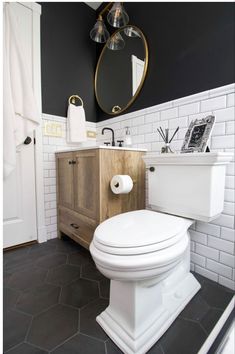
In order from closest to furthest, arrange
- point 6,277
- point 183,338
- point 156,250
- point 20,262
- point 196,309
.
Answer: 1. point 156,250
2. point 183,338
3. point 196,309
4. point 6,277
5. point 20,262

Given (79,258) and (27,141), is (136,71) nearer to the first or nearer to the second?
(27,141)

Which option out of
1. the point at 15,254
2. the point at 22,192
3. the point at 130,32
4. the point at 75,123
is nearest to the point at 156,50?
the point at 130,32

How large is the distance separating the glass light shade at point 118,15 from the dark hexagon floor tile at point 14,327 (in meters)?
2.02

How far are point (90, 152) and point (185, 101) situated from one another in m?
0.73

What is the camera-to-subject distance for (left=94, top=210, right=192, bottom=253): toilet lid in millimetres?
700

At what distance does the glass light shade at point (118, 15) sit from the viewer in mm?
1408

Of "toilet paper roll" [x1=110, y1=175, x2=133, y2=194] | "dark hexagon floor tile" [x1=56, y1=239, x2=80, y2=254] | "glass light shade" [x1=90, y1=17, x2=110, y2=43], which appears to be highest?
"glass light shade" [x1=90, y1=17, x2=110, y2=43]

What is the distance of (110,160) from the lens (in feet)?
4.02

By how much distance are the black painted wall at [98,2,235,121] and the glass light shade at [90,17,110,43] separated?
25cm

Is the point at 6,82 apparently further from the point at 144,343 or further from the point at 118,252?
the point at 144,343

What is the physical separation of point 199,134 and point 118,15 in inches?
45.4

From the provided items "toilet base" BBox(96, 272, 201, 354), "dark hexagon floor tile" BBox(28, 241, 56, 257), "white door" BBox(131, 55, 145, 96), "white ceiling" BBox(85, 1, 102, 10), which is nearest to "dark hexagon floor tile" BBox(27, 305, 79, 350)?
"toilet base" BBox(96, 272, 201, 354)

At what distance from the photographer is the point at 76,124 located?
1.80m

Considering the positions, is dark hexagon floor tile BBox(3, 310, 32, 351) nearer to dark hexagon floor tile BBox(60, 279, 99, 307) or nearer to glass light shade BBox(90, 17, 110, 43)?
dark hexagon floor tile BBox(60, 279, 99, 307)
